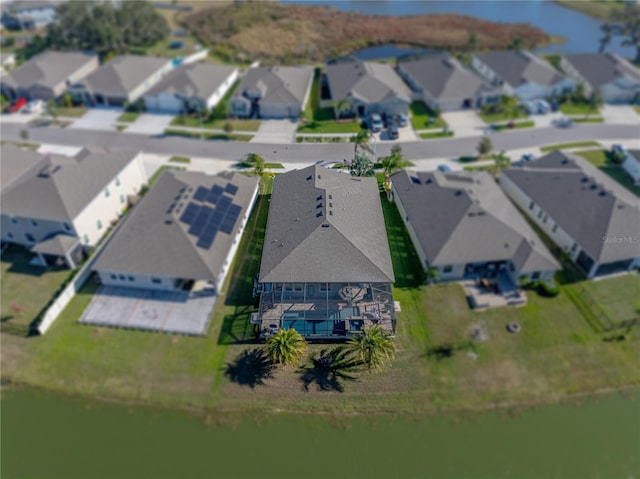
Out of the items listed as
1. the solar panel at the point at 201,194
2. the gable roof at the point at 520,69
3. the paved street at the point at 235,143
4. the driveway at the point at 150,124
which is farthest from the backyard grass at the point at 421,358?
the gable roof at the point at 520,69

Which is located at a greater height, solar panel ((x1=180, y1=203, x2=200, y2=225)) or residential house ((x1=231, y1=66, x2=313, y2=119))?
residential house ((x1=231, y1=66, x2=313, y2=119))

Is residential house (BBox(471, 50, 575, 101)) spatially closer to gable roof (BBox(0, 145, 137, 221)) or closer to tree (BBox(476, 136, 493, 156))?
tree (BBox(476, 136, 493, 156))

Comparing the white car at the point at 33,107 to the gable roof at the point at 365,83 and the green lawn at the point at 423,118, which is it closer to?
the gable roof at the point at 365,83

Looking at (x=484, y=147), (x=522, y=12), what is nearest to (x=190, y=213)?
(x=484, y=147)

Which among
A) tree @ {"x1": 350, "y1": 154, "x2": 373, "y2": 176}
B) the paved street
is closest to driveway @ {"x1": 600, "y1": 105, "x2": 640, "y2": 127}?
the paved street

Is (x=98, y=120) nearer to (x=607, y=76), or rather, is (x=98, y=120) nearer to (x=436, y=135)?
(x=436, y=135)
